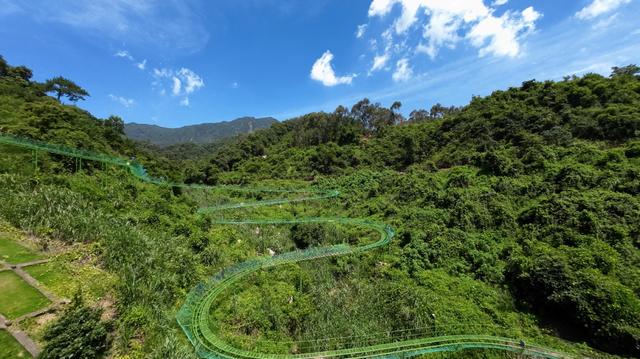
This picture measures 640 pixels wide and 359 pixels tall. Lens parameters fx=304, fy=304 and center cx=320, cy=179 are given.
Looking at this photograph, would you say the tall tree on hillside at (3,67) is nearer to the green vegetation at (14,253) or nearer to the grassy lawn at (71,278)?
the green vegetation at (14,253)

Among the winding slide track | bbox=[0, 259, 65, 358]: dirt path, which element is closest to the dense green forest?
the winding slide track

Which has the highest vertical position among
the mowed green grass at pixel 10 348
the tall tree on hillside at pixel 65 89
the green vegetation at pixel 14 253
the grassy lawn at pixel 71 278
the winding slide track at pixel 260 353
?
the tall tree on hillside at pixel 65 89

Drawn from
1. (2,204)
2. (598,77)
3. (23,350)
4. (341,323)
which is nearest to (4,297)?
(23,350)

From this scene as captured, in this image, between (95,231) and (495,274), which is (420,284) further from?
(95,231)

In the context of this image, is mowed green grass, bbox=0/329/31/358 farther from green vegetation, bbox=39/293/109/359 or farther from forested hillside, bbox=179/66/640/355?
forested hillside, bbox=179/66/640/355

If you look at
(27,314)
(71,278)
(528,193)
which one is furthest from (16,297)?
(528,193)

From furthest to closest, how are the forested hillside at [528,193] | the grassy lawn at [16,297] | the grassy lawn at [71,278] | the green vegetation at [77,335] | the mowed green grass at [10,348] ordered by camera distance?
1. the forested hillside at [528,193]
2. the grassy lawn at [71,278]
3. the grassy lawn at [16,297]
4. the mowed green grass at [10,348]
5. the green vegetation at [77,335]

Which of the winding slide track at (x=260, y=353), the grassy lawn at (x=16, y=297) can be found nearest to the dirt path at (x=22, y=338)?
the grassy lawn at (x=16, y=297)
